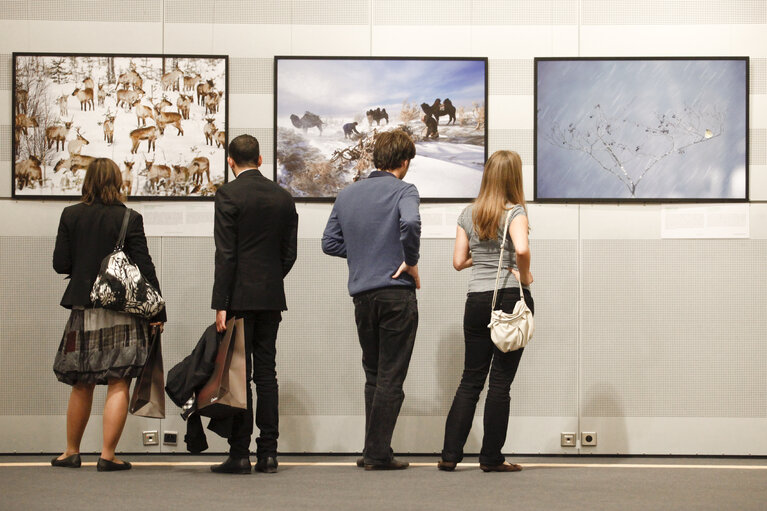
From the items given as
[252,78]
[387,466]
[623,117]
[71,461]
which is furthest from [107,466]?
[623,117]

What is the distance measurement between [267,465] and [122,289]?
1.06m

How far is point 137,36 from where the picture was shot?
4988 mm

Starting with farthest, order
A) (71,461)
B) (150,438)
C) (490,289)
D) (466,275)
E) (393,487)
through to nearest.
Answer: (466,275), (150,438), (71,461), (490,289), (393,487)

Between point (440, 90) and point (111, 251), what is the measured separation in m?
1.95

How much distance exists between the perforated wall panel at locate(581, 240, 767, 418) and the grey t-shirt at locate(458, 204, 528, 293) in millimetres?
935

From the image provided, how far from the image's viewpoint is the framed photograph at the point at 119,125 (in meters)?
4.95

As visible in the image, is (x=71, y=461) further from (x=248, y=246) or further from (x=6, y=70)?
(x=6, y=70)

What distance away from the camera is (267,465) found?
14.0 feet

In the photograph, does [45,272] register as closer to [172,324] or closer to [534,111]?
[172,324]

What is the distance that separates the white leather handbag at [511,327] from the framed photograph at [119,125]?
1.77 m

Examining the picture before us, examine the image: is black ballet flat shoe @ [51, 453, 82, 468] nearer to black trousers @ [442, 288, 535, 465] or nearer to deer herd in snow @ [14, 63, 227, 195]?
deer herd in snow @ [14, 63, 227, 195]

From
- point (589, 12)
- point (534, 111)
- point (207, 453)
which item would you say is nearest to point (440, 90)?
point (534, 111)

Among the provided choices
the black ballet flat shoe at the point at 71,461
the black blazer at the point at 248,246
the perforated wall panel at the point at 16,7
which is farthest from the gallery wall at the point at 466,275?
the black blazer at the point at 248,246

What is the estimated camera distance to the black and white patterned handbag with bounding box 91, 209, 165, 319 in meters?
4.14
